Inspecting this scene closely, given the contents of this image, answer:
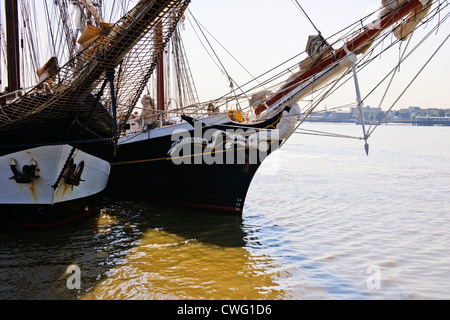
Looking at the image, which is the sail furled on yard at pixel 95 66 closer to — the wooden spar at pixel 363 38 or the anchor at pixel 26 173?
the anchor at pixel 26 173

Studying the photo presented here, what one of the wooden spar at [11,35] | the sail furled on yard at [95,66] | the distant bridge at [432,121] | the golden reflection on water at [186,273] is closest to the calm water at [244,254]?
the golden reflection on water at [186,273]

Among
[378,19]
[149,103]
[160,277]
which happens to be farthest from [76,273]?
[149,103]

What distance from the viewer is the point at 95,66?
8.46 metres

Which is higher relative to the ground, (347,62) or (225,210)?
(347,62)

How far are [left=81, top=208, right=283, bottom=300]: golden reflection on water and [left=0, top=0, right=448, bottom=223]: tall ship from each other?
278cm

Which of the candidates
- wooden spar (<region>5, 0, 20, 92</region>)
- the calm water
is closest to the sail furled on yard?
the calm water

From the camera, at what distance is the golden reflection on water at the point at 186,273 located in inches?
255

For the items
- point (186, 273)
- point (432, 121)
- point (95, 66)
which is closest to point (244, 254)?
point (186, 273)

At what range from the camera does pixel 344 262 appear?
8.29 meters

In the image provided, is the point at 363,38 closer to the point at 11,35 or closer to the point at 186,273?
the point at 186,273

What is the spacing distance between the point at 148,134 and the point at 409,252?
7783mm

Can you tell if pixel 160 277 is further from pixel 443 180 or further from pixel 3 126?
pixel 443 180
